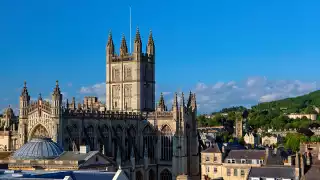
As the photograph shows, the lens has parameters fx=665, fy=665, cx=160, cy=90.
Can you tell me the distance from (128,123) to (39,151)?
31.6 metres

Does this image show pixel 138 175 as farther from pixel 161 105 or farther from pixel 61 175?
pixel 61 175

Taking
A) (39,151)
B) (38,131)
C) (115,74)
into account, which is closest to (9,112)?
(115,74)

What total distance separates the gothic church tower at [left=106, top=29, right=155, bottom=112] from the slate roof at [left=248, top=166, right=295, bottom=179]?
39161mm

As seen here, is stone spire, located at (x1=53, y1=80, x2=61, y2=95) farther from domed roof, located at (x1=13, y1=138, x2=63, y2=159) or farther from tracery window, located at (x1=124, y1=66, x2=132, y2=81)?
Result: tracery window, located at (x1=124, y1=66, x2=132, y2=81)

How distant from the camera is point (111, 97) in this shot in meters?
110

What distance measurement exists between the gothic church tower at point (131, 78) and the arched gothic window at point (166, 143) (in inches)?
291

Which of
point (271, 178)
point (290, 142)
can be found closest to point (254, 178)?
point (271, 178)

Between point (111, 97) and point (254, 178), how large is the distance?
45072mm

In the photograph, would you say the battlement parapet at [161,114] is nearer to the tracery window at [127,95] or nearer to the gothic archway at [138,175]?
the tracery window at [127,95]

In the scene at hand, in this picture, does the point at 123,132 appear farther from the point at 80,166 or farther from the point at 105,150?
the point at 80,166

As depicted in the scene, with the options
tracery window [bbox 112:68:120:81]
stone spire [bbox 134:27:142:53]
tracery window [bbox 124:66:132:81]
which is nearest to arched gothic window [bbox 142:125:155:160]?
tracery window [bbox 124:66:132:81]

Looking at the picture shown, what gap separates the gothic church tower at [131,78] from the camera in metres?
108

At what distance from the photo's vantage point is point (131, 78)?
108m

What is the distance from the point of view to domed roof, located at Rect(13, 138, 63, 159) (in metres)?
69.0
